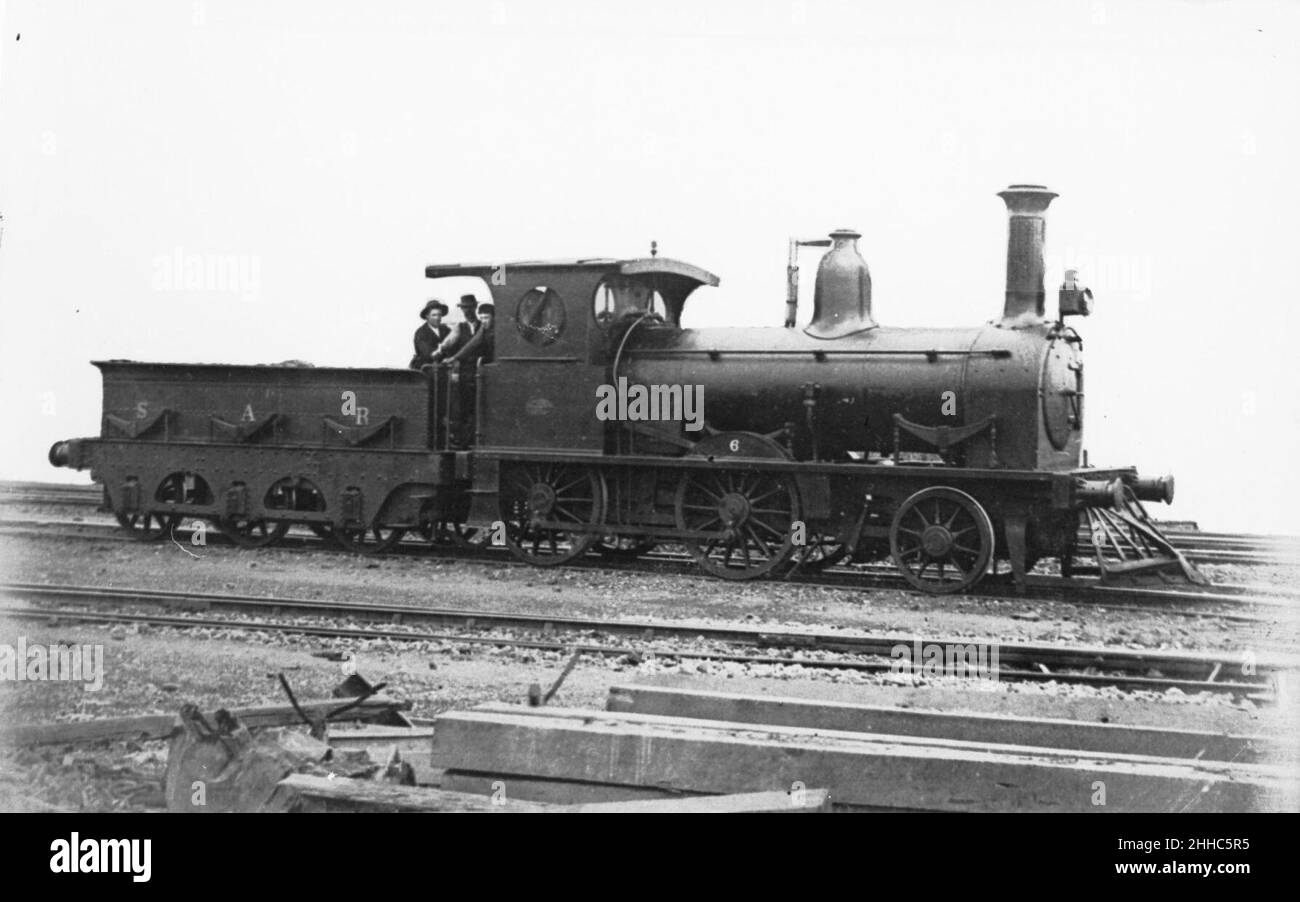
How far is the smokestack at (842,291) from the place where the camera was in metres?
11.9

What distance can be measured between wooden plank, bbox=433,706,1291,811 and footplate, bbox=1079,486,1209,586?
6190 millimetres

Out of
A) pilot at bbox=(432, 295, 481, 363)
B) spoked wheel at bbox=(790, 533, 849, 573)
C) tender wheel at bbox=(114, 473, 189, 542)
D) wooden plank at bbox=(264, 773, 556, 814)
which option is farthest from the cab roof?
wooden plank at bbox=(264, 773, 556, 814)

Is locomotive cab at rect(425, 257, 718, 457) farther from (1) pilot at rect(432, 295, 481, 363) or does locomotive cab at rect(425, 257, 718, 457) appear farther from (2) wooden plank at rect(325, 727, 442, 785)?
(2) wooden plank at rect(325, 727, 442, 785)

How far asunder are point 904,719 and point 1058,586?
581cm

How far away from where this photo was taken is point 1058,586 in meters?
11.0

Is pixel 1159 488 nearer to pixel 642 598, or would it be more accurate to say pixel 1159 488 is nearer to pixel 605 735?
pixel 642 598

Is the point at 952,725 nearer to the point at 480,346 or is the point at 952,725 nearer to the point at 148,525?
the point at 480,346

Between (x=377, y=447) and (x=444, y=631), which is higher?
(x=377, y=447)

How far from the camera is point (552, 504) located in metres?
12.7
